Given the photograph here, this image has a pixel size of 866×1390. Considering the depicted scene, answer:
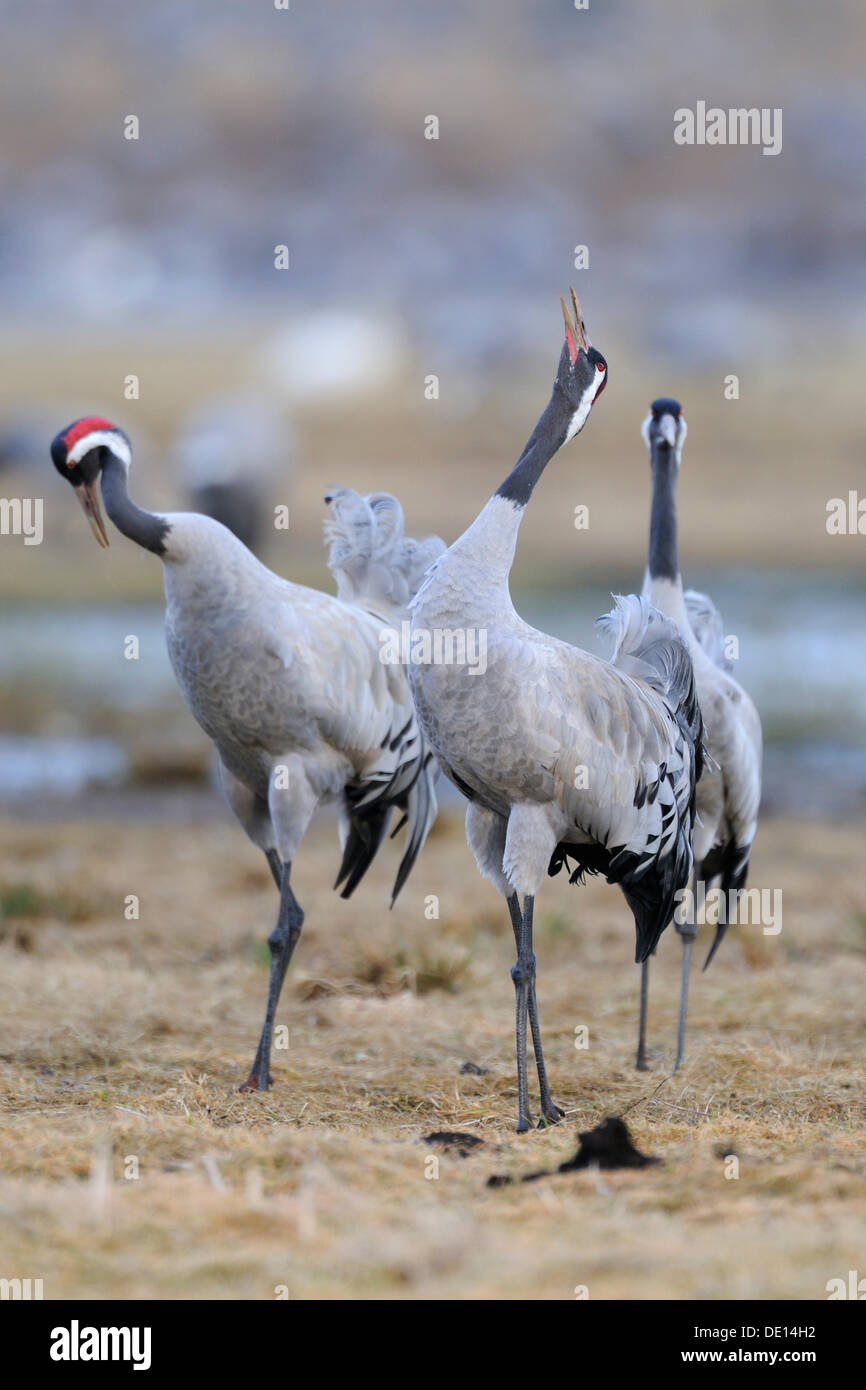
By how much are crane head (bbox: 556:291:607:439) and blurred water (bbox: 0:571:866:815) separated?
6858 millimetres

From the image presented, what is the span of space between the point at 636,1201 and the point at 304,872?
5627 millimetres

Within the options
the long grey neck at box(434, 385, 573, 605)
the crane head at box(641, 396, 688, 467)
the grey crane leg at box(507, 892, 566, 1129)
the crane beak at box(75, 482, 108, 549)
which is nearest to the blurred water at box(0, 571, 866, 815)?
the crane head at box(641, 396, 688, 467)

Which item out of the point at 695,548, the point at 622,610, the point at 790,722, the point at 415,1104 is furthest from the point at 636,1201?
the point at 695,548

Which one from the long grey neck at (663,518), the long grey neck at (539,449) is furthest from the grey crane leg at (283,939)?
the long grey neck at (663,518)

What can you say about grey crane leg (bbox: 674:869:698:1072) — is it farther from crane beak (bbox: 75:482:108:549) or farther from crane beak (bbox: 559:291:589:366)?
crane beak (bbox: 75:482:108:549)

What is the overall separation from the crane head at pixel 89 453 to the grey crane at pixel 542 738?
4.18 ft

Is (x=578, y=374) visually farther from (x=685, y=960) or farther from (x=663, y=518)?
(x=685, y=960)

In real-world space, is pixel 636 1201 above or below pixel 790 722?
below

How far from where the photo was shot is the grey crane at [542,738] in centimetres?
472

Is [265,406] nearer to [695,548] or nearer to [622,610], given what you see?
[695,548]

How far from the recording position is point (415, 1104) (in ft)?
16.8

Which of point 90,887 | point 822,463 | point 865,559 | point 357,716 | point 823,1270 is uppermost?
point 822,463

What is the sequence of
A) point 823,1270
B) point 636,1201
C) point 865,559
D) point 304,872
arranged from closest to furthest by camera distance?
point 823,1270
point 636,1201
point 304,872
point 865,559

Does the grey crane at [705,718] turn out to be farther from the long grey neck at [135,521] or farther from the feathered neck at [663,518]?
the long grey neck at [135,521]
